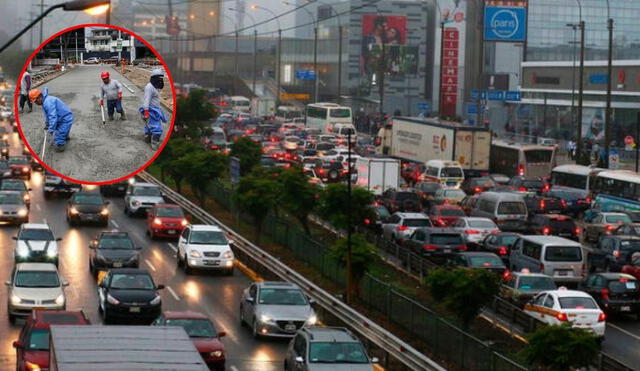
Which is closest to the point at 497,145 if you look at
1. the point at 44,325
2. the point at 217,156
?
the point at 217,156

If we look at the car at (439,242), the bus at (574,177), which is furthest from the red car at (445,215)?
the bus at (574,177)

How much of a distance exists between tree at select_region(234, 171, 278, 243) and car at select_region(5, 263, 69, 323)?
13.9 meters

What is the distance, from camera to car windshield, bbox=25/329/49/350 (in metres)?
23.1

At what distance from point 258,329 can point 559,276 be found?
1168 cm

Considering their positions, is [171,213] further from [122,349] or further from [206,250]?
[122,349]

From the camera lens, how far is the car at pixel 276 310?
2889 centimetres

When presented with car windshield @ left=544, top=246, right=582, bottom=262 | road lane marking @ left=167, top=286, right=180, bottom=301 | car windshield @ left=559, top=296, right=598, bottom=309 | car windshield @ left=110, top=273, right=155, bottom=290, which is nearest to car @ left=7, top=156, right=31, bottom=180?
road lane marking @ left=167, top=286, right=180, bottom=301

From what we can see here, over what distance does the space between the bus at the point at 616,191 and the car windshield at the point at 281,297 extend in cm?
2913

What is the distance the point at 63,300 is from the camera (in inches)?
1206

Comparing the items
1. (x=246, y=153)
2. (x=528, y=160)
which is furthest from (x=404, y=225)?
(x=528, y=160)

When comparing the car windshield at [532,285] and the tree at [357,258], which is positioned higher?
the tree at [357,258]

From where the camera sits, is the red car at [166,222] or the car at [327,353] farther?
the red car at [166,222]

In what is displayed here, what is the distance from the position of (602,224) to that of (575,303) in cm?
2069

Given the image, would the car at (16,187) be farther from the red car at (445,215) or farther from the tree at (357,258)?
the tree at (357,258)
